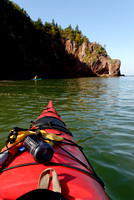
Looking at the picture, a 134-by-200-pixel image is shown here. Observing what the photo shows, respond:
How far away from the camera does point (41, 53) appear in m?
55.0

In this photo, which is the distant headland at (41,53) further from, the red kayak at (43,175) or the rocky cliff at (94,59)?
the red kayak at (43,175)

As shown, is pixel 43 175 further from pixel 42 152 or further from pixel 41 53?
pixel 41 53

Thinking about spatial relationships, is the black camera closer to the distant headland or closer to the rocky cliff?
the distant headland

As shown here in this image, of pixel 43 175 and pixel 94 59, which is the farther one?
pixel 94 59

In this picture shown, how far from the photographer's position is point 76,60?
6712 centimetres

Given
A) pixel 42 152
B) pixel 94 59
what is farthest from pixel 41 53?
pixel 42 152

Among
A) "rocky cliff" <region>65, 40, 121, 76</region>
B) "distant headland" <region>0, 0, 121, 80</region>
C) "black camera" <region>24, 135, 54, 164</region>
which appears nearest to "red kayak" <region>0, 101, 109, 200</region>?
"black camera" <region>24, 135, 54, 164</region>

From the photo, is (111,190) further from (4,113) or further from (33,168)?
(4,113)

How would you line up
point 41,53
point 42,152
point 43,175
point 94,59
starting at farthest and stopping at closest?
point 94,59, point 41,53, point 42,152, point 43,175

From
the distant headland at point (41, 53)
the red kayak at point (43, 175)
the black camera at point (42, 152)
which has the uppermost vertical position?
the distant headland at point (41, 53)

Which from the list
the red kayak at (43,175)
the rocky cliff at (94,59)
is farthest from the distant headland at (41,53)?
the red kayak at (43,175)

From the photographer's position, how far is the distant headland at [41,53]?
136 ft

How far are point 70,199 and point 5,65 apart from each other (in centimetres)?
4377

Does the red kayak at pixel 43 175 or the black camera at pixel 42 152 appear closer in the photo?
the red kayak at pixel 43 175
